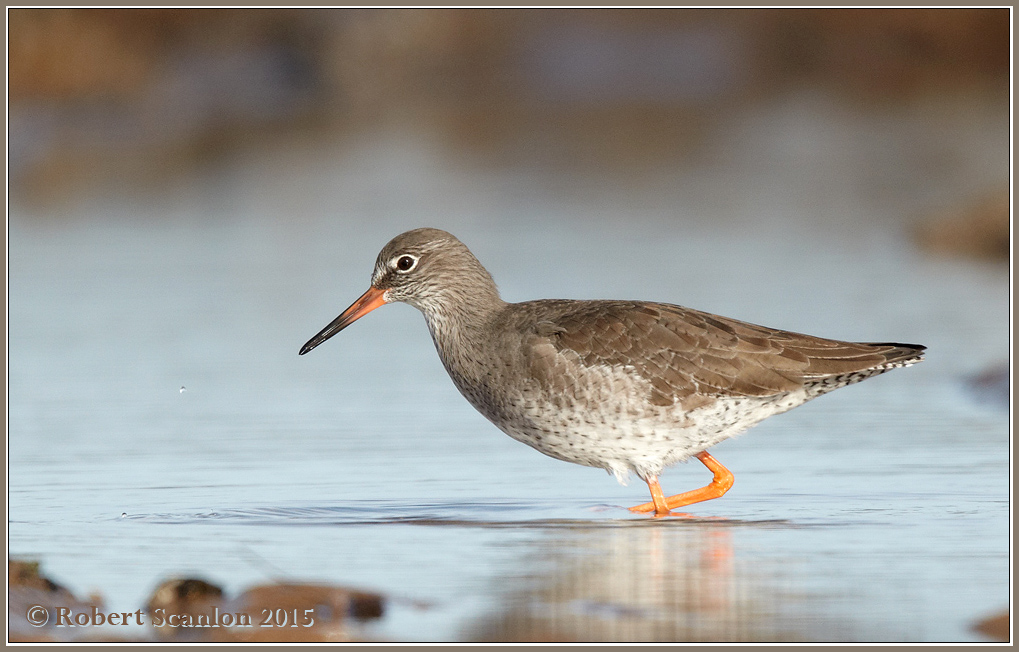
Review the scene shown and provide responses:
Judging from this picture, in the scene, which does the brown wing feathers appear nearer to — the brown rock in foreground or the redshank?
the redshank

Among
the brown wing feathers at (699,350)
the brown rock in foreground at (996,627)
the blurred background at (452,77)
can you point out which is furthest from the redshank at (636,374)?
the blurred background at (452,77)

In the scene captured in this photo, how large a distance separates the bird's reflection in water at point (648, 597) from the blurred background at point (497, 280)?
0.08 feet

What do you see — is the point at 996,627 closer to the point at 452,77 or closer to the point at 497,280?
the point at 497,280

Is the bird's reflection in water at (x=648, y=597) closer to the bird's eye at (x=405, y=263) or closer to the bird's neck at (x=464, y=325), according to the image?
the bird's neck at (x=464, y=325)

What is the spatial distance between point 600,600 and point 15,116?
20.3 m

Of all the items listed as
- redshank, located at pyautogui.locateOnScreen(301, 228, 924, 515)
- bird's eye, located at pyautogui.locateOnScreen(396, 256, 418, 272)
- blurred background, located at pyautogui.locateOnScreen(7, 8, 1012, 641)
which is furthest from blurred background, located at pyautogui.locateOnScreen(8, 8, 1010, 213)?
redshank, located at pyautogui.locateOnScreen(301, 228, 924, 515)

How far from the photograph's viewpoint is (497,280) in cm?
1478

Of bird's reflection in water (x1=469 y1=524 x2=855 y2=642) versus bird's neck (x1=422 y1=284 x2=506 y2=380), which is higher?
bird's neck (x1=422 y1=284 x2=506 y2=380)

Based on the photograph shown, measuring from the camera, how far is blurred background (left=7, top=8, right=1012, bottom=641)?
741cm

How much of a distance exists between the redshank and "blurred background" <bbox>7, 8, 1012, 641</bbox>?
418 millimetres

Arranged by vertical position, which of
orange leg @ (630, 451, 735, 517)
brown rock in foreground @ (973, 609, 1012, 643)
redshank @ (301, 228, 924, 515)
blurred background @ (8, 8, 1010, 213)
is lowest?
brown rock in foreground @ (973, 609, 1012, 643)

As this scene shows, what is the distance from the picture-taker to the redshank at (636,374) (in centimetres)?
876

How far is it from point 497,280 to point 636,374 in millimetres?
6054

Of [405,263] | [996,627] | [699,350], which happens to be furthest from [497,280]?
[996,627]
